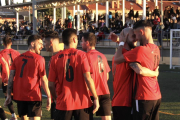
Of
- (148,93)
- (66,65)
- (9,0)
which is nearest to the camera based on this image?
(148,93)

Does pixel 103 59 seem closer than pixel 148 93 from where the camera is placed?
No

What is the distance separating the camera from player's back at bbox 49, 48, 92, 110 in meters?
4.39

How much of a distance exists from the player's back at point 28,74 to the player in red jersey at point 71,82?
1.08 m

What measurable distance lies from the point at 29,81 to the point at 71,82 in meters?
1.34

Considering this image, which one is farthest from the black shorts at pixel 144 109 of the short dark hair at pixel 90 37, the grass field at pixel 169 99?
the grass field at pixel 169 99

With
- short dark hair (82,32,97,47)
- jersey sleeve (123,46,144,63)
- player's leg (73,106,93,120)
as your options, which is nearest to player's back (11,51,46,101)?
short dark hair (82,32,97,47)

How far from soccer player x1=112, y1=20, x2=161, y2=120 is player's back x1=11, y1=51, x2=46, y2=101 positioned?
1.81m

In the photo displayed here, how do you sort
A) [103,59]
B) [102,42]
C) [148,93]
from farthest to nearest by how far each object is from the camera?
[102,42] → [103,59] → [148,93]

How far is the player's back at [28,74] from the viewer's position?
5.49 m

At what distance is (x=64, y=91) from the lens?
439 centimetres

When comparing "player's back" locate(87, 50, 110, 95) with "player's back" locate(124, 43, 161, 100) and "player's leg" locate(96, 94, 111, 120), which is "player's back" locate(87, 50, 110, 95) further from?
"player's back" locate(124, 43, 161, 100)

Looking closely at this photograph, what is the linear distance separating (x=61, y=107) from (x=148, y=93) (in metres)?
1.14

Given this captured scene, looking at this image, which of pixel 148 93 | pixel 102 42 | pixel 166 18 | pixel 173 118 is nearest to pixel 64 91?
pixel 148 93

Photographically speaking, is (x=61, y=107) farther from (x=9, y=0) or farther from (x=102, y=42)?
(x=9, y=0)
